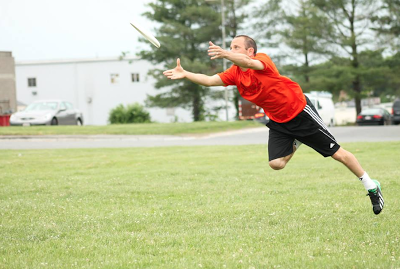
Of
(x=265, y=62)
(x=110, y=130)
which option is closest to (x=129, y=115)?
(x=110, y=130)

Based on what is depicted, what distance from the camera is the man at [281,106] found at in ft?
20.4

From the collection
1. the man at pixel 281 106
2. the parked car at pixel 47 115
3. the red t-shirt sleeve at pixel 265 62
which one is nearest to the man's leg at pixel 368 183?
the man at pixel 281 106

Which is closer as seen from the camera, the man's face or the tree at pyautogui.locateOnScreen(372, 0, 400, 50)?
the man's face

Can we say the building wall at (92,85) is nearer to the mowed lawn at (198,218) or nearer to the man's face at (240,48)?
the mowed lawn at (198,218)

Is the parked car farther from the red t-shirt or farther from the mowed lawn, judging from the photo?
the red t-shirt

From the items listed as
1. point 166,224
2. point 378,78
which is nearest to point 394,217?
point 166,224

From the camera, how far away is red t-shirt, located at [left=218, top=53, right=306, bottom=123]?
243 inches

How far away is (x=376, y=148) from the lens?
16375 millimetres

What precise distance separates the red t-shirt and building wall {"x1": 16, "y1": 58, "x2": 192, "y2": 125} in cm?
5046

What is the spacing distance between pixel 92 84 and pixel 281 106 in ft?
179

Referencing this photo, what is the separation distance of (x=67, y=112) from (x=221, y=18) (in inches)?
698

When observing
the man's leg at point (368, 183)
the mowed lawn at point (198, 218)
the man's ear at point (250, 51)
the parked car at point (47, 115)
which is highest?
the man's ear at point (250, 51)

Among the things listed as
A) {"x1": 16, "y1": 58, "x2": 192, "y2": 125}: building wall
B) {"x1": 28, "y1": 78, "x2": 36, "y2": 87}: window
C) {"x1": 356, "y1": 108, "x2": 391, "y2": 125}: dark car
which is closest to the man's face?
{"x1": 356, "y1": 108, "x2": 391, "y2": 125}: dark car

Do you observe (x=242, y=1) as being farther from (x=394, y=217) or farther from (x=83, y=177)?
(x=394, y=217)
